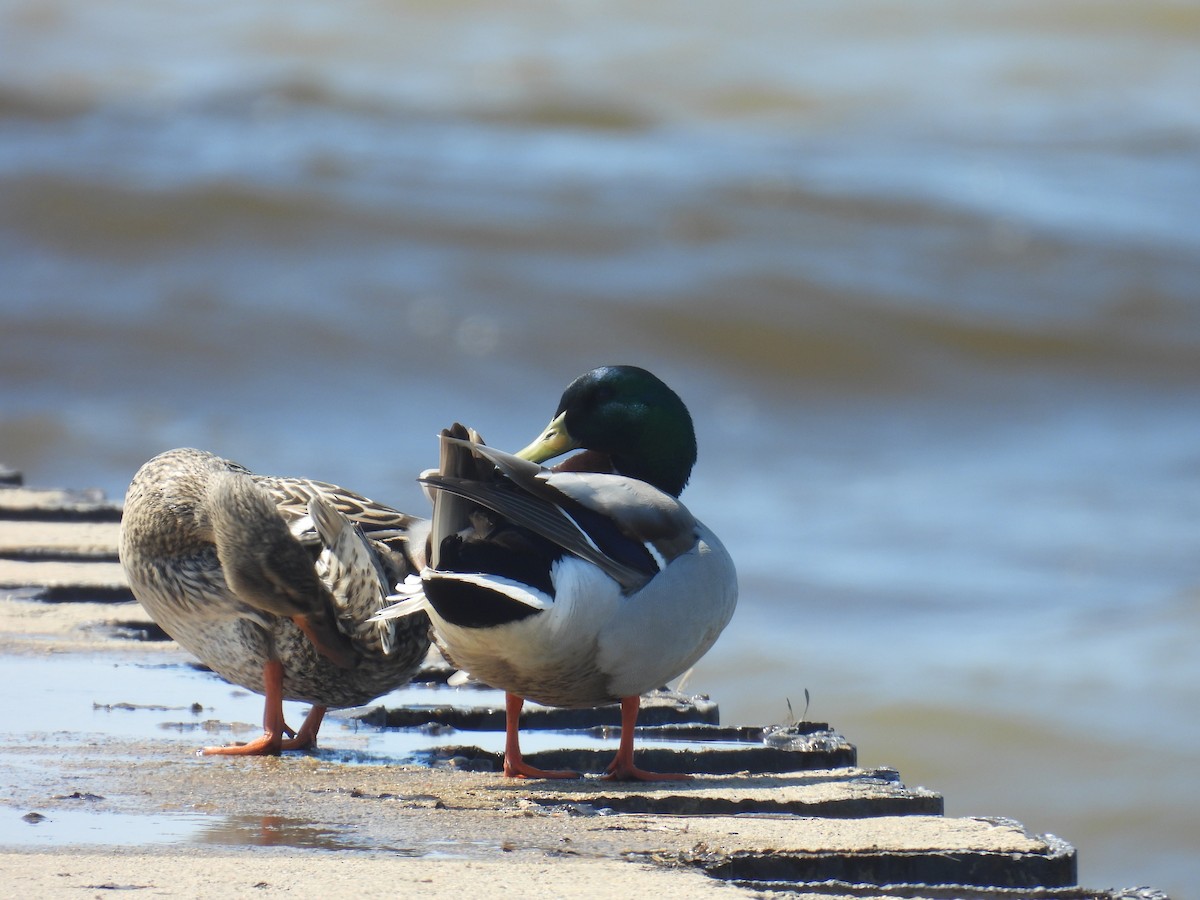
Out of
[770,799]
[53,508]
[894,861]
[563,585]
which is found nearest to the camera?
[894,861]

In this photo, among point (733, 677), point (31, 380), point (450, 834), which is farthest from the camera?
point (31, 380)

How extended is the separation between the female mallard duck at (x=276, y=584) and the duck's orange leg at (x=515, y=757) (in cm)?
28

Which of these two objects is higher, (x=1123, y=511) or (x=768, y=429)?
(x=768, y=429)

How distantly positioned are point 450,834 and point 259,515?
40.6 inches

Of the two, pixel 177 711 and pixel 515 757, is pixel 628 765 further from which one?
pixel 177 711

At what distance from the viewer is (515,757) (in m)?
3.19

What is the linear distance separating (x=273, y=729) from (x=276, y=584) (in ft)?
0.88

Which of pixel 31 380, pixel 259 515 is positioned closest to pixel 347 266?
pixel 31 380

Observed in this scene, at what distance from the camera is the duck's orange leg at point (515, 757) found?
314cm

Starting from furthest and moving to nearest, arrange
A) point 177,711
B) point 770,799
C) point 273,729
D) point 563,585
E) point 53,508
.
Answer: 1. point 53,508
2. point 177,711
3. point 273,729
4. point 563,585
5. point 770,799

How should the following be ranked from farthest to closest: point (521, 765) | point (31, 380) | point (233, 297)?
point (233, 297) < point (31, 380) < point (521, 765)

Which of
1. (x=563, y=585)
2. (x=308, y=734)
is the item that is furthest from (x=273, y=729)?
(x=563, y=585)

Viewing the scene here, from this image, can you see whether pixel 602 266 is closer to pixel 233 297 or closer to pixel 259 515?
pixel 233 297

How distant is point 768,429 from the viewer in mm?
16688
